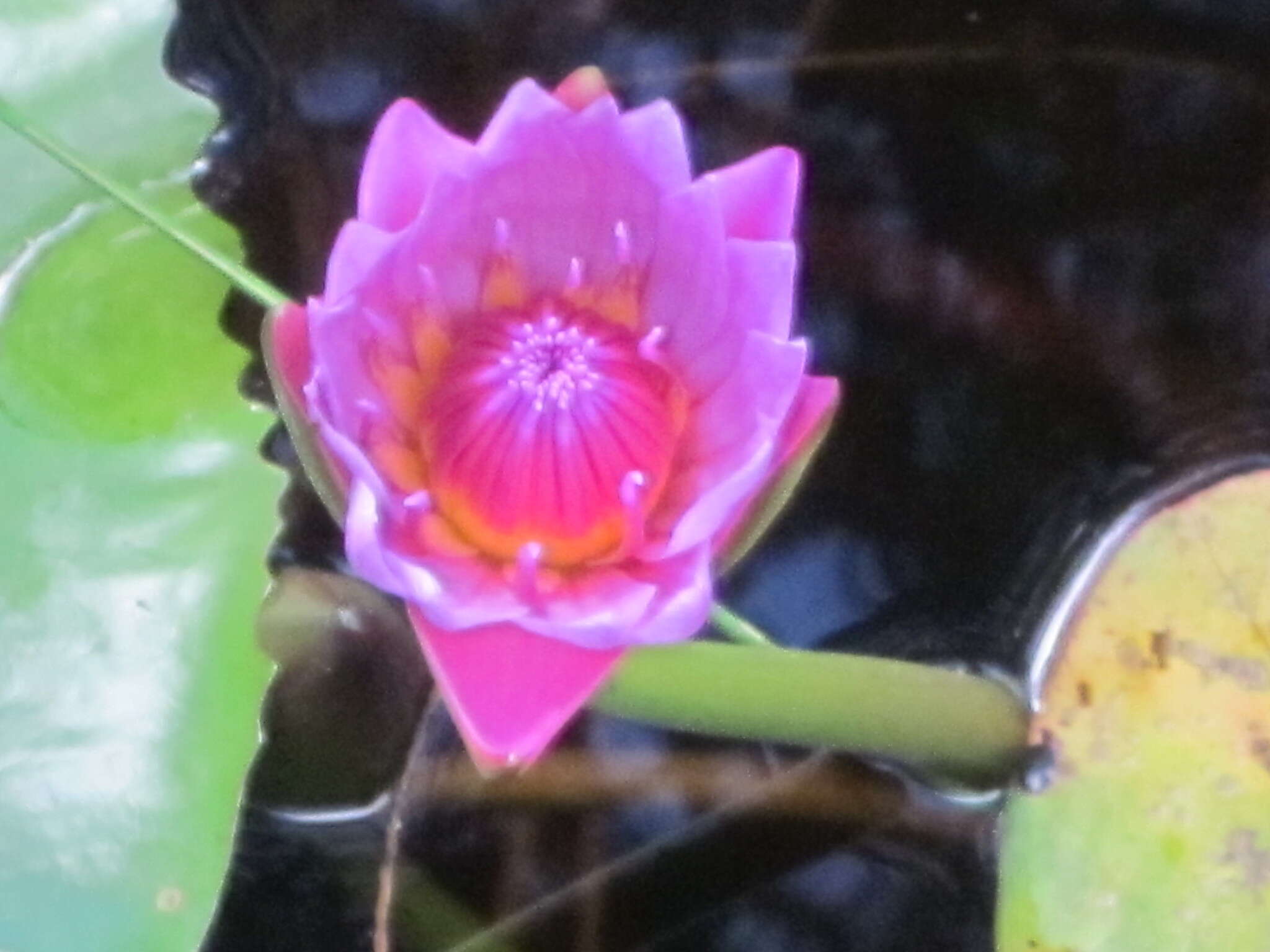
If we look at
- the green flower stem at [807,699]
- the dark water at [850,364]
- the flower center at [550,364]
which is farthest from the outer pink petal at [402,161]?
the dark water at [850,364]

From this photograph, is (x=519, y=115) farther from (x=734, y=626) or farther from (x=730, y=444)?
(x=734, y=626)

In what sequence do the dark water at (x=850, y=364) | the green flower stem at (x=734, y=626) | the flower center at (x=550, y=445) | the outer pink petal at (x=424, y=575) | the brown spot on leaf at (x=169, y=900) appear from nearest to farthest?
1. the outer pink petal at (x=424, y=575)
2. the flower center at (x=550, y=445)
3. the brown spot on leaf at (x=169, y=900)
4. the green flower stem at (x=734, y=626)
5. the dark water at (x=850, y=364)

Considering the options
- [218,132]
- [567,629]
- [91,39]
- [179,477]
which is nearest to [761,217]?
[567,629]

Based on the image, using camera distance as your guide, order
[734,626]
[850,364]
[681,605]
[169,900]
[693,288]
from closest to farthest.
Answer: [681,605] → [693,288] → [169,900] → [734,626] → [850,364]

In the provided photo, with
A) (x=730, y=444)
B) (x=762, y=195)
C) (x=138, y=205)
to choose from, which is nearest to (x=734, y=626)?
(x=730, y=444)

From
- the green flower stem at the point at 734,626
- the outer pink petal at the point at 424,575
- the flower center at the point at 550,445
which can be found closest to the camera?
the outer pink petal at the point at 424,575

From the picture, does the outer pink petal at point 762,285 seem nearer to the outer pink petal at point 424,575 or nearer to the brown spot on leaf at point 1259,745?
the outer pink petal at point 424,575

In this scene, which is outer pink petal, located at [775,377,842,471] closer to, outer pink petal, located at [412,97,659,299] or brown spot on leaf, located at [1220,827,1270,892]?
outer pink petal, located at [412,97,659,299]
